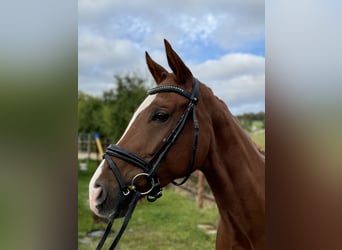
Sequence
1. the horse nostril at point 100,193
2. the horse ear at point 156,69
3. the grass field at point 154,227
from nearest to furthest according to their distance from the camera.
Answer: the horse nostril at point 100,193 < the horse ear at point 156,69 < the grass field at point 154,227

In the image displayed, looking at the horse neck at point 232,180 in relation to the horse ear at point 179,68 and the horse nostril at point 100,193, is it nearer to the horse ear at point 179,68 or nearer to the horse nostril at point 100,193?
the horse ear at point 179,68

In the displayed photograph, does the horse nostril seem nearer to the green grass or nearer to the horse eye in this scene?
the horse eye

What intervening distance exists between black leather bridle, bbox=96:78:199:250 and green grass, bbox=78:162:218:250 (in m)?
0.80

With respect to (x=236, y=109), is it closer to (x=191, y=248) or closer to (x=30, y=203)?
(x=191, y=248)

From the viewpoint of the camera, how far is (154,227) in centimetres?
196

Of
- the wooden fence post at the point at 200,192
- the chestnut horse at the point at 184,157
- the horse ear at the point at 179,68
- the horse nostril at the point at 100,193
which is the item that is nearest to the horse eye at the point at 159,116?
the chestnut horse at the point at 184,157

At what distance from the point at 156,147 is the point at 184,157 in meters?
0.12

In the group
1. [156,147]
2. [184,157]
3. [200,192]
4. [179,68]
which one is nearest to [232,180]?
[184,157]

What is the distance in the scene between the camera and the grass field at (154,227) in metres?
1.89

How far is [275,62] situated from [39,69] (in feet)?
2.04

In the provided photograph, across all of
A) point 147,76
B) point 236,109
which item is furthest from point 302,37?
point 147,76

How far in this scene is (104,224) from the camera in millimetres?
1941

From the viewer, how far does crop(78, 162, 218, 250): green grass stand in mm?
1905

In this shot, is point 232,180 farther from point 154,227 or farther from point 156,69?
point 154,227
